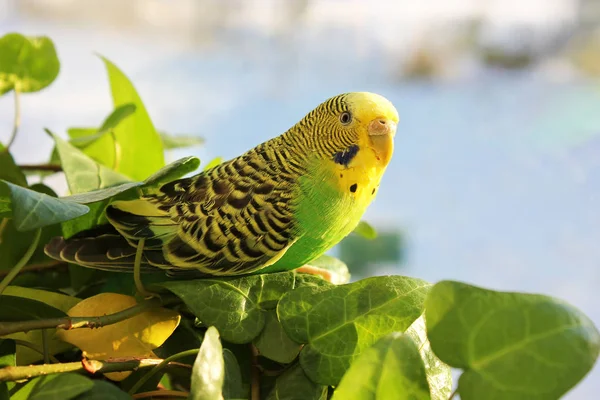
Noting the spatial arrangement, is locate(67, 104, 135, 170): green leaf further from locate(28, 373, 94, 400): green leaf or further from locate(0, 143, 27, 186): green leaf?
locate(28, 373, 94, 400): green leaf

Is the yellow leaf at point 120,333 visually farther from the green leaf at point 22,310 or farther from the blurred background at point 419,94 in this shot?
the blurred background at point 419,94

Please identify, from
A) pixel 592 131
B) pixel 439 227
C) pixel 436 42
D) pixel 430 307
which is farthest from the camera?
pixel 436 42

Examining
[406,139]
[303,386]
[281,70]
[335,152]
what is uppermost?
[335,152]

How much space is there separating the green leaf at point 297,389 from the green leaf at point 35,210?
0.18 m

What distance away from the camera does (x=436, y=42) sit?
8.89ft

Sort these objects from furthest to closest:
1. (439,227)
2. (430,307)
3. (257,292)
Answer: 1. (439,227)
2. (257,292)
3. (430,307)

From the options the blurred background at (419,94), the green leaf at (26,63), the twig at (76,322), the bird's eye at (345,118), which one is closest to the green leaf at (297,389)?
the twig at (76,322)

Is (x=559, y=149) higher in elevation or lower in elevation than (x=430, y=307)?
lower

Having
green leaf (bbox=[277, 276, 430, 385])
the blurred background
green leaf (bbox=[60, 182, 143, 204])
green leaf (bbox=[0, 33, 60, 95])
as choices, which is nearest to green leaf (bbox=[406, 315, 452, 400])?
green leaf (bbox=[277, 276, 430, 385])

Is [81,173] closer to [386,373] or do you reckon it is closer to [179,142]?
Result: [179,142]

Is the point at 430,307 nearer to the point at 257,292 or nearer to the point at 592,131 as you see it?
the point at 257,292

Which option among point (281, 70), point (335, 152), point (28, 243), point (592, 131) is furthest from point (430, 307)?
point (281, 70)

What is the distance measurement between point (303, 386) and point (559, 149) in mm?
2136

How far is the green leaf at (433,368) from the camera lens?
392mm
